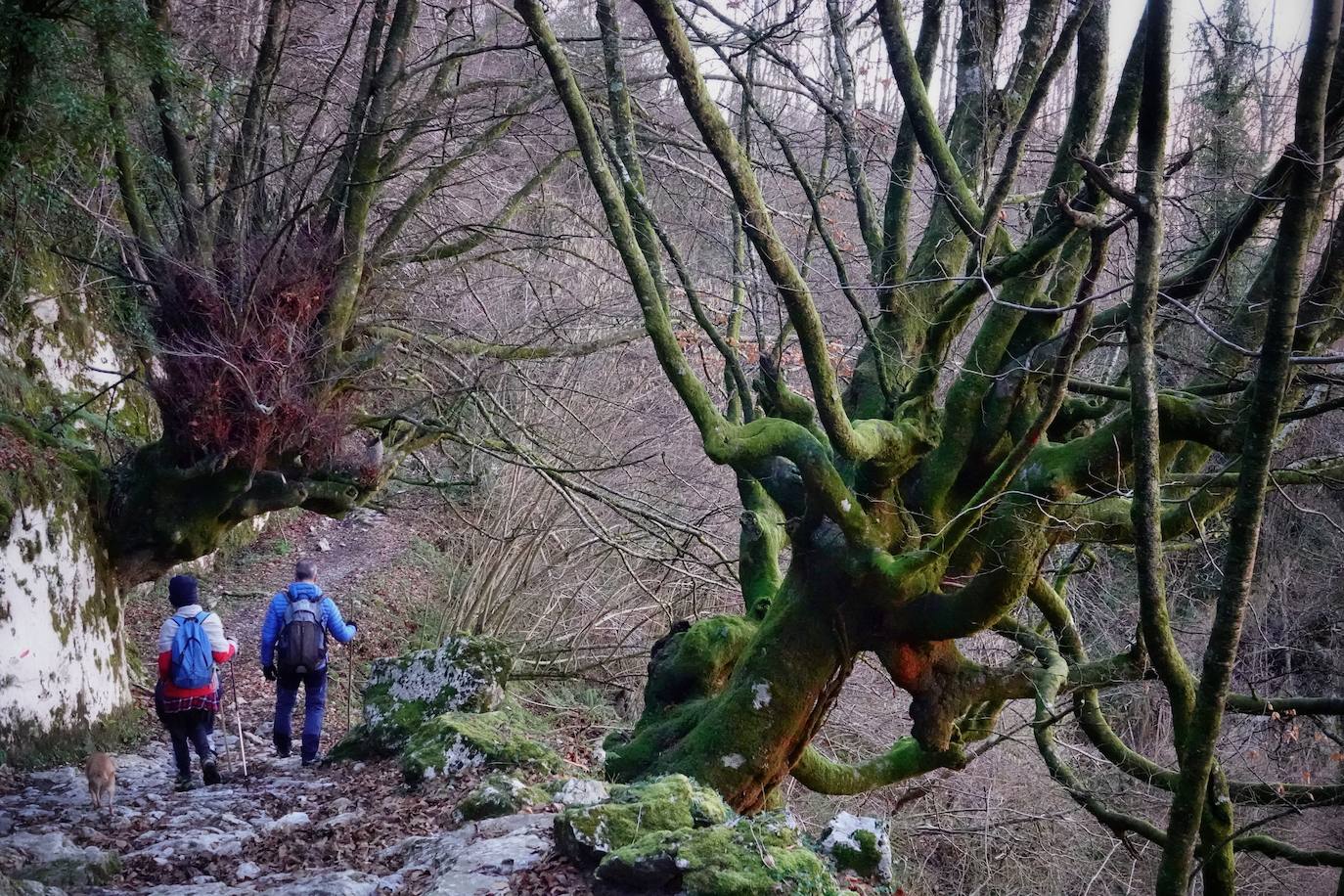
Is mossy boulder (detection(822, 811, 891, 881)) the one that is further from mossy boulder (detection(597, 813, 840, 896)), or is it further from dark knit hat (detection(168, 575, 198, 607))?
dark knit hat (detection(168, 575, 198, 607))

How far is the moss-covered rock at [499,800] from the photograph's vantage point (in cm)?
522

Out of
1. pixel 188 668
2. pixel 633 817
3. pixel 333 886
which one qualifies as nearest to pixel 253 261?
pixel 188 668

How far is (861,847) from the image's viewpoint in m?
4.50

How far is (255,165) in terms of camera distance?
10.1 meters

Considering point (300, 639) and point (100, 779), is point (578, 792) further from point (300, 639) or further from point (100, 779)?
point (300, 639)

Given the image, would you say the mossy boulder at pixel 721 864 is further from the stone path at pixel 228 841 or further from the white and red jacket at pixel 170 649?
the white and red jacket at pixel 170 649

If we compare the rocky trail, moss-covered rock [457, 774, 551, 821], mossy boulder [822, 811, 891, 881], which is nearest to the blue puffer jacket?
the rocky trail

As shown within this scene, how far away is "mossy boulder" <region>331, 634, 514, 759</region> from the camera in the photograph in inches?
299

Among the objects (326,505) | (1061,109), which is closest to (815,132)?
(1061,109)

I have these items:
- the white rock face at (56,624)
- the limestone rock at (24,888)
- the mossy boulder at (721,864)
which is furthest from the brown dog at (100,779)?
the mossy boulder at (721,864)

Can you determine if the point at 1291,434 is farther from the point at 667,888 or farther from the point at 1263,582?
the point at 1263,582

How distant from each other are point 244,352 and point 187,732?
338 centimetres

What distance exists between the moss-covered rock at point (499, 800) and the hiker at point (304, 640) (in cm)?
326

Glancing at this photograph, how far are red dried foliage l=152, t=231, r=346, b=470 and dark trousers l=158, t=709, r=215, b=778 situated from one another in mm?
2609
